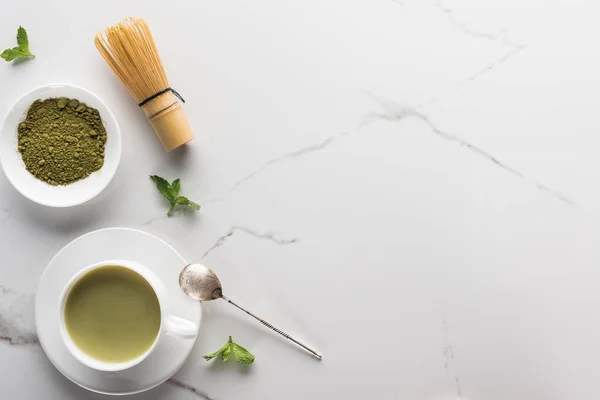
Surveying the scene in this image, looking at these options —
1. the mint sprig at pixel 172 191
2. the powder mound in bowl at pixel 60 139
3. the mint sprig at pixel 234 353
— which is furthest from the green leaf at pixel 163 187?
the mint sprig at pixel 234 353

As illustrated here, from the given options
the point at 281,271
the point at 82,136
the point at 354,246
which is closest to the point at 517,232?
the point at 354,246

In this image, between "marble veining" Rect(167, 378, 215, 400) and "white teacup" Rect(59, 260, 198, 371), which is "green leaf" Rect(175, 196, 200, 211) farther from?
"marble veining" Rect(167, 378, 215, 400)

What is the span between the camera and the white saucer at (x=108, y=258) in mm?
1073

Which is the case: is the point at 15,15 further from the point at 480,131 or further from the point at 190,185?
the point at 480,131

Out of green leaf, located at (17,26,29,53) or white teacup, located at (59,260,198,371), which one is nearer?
white teacup, located at (59,260,198,371)

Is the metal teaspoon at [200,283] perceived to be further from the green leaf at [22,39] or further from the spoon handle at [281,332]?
the green leaf at [22,39]

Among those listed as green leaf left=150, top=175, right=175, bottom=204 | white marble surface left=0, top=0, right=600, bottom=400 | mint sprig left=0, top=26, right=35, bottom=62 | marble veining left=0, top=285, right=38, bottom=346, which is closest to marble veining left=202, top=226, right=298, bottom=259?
white marble surface left=0, top=0, right=600, bottom=400

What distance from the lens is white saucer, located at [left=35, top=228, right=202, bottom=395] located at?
3.52 feet

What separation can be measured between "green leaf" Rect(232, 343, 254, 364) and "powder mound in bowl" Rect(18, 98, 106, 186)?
403mm

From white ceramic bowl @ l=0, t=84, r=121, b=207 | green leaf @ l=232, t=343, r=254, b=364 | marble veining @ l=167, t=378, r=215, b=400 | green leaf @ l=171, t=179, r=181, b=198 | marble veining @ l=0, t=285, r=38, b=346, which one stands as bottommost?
marble veining @ l=167, t=378, r=215, b=400

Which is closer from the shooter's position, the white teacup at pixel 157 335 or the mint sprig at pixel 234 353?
the white teacup at pixel 157 335

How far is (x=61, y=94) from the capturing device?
3.59 ft

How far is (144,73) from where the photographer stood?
1089 mm

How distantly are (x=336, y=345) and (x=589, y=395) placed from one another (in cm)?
49
